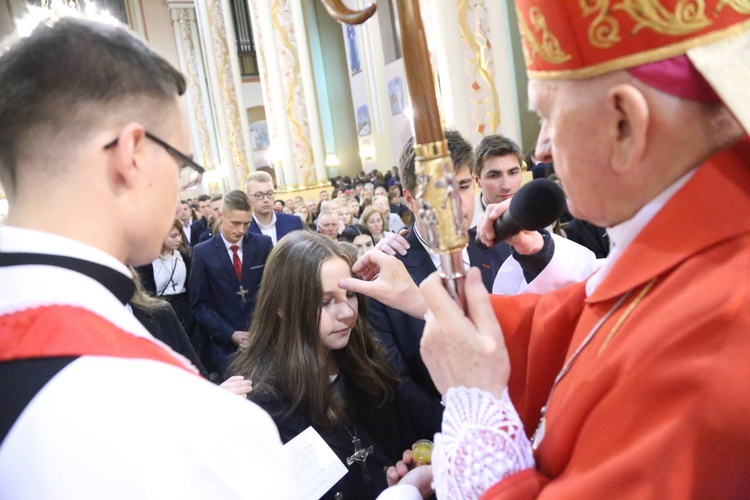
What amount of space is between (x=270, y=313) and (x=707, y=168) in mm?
1573

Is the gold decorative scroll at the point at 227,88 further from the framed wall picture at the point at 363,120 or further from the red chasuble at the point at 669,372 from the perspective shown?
the red chasuble at the point at 669,372

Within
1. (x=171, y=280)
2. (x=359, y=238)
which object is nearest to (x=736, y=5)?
(x=359, y=238)

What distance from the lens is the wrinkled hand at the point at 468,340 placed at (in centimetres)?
92

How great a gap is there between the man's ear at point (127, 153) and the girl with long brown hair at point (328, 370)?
1.09 m

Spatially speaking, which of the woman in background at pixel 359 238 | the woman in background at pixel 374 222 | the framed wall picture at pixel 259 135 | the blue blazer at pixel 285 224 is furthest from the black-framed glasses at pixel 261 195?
the framed wall picture at pixel 259 135

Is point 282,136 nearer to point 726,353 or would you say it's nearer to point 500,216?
point 500,216

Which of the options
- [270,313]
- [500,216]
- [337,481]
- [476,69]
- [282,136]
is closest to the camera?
[500,216]

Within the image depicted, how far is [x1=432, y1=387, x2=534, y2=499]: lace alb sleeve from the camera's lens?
35.3 inches

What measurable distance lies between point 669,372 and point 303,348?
4.54 feet

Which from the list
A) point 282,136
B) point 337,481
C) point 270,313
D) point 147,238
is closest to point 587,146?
point 147,238

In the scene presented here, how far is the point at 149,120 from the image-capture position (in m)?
1.00

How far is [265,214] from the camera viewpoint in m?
5.33

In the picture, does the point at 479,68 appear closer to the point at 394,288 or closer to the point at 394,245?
the point at 394,245

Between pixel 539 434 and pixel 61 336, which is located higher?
pixel 61 336
